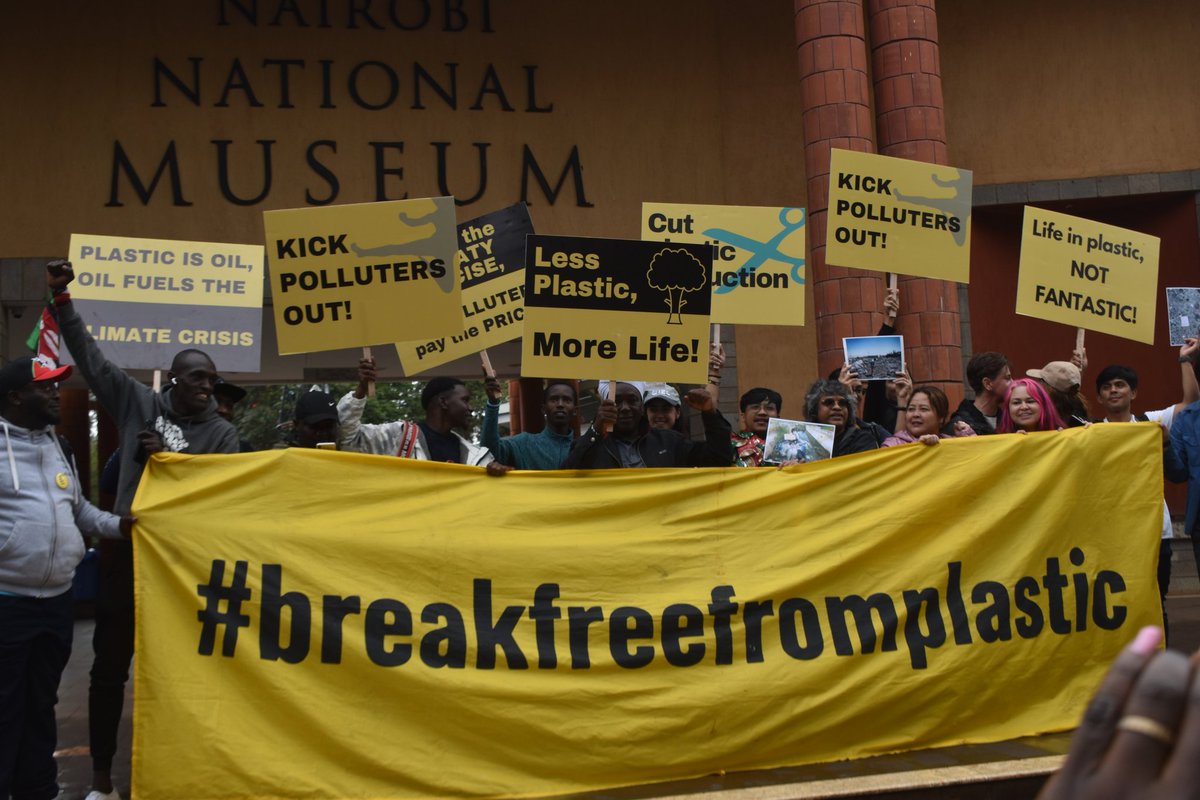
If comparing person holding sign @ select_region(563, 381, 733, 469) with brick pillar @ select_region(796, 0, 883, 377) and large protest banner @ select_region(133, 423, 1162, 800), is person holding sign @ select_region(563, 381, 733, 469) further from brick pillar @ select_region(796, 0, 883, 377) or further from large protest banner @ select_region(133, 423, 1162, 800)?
brick pillar @ select_region(796, 0, 883, 377)

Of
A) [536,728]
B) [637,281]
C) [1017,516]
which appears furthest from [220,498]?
[1017,516]

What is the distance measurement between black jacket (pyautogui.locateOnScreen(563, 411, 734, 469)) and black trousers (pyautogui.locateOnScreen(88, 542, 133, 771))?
1.99 metres

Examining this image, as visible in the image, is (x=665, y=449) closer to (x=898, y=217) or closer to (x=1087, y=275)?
(x=898, y=217)

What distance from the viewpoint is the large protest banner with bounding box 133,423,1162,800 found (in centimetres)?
495

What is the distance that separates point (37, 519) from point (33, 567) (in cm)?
19

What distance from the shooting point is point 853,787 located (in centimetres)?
464

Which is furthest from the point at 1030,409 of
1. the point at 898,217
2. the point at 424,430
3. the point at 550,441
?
the point at 424,430

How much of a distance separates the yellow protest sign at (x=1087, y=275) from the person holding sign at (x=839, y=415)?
1.28m

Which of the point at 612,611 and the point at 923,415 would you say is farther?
the point at 923,415

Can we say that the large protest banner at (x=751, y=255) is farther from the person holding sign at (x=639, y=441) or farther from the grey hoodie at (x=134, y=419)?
the grey hoodie at (x=134, y=419)

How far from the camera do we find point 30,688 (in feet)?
16.2

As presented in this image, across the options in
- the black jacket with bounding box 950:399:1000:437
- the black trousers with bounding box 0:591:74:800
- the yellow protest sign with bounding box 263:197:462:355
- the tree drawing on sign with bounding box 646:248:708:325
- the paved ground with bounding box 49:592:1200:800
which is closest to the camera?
the black trousers with bounding box 0:591:74:800

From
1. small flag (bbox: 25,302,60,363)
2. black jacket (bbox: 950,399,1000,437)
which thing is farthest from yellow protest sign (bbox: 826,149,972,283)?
small flag (bbox: 25,302,60,363)

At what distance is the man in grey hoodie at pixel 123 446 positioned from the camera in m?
5.28
